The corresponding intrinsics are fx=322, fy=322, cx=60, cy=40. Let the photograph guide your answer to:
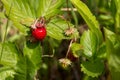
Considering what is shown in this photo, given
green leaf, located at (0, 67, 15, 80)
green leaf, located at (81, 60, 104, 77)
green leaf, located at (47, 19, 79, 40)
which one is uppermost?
green leaf, located at (47, 19, 79, 40)

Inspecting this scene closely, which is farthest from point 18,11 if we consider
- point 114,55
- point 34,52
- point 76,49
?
point 114,55

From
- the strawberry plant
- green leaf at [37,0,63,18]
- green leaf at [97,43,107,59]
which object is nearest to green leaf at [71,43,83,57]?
the strawberry plant

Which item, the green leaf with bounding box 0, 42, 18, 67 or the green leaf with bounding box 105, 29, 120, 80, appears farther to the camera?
the green leaf with bounding box 0, 42, 18, 67

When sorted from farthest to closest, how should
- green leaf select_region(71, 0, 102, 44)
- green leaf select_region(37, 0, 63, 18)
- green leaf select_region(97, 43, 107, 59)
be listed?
green leaf select_region(37, 0, 63, 18) → green leaf select_region(97, 43, 107, 59) → green leaf select_region(71, 0, 102, 44)

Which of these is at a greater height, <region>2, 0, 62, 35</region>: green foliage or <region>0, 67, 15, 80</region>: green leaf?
<region>2, 0, 62, 35</region>: green foliage

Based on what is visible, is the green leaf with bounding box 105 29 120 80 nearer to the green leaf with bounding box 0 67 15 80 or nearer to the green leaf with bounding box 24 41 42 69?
the green leaf with bounding box 24 41 42 69

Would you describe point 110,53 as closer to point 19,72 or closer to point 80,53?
point 80,53

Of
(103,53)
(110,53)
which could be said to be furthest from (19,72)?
(110,53)
